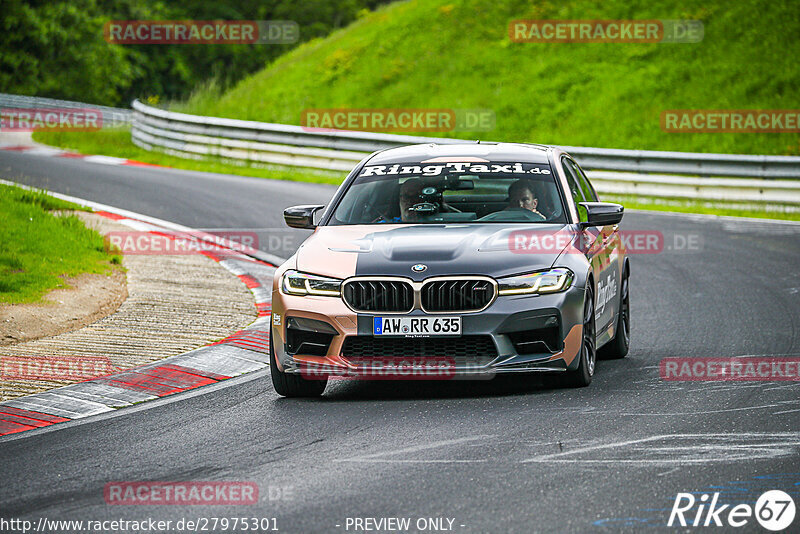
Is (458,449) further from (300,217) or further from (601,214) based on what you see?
(300,217)

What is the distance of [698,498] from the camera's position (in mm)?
5680

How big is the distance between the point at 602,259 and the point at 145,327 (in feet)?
13.0

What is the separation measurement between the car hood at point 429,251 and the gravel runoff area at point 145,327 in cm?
187

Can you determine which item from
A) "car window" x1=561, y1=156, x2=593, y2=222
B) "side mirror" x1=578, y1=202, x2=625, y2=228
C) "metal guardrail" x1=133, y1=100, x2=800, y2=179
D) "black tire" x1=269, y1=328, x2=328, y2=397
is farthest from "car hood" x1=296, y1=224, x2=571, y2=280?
"metal guardrail" x1=133, y1=100, x2=800, y2=179

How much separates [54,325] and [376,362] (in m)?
3.89

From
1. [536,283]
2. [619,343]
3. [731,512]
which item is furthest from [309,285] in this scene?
[731,512]

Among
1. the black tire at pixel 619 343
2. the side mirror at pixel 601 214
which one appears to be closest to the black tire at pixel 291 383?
the side mirror at pixel 601 214

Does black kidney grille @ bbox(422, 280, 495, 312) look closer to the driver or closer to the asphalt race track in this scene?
the asphalt race track

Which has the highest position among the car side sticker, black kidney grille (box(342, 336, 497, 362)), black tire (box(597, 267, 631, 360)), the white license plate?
the car side sticker

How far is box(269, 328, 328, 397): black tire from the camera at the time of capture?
8258 mm

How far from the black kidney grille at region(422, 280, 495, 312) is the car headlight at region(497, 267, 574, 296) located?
98 millimetres

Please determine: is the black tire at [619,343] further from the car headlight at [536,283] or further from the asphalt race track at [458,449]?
the car headlight at [536,283]

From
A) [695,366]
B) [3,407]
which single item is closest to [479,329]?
[695,366]

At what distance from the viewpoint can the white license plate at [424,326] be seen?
7754 millimetres
